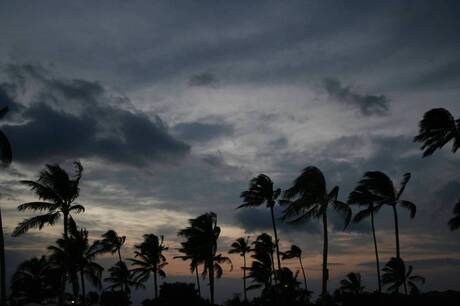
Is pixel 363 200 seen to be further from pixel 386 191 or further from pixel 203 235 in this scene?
pixel 203 235

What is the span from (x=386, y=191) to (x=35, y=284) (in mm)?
47169

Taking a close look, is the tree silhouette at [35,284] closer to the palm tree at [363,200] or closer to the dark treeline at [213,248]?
the dark treeline at [213,248]

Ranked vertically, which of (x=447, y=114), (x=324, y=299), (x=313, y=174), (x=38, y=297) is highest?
(x=447, y=114)

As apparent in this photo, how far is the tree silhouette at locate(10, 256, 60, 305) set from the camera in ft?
190

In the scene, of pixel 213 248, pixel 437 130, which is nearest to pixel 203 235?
pixel 213 248

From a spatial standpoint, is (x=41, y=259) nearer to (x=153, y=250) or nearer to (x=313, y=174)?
(x=153, y=250)

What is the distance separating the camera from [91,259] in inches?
1892

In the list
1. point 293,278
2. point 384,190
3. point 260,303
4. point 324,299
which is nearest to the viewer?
point 324,299

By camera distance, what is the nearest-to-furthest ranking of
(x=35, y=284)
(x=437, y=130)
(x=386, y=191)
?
(x=437, y=130) → (x=386, y=191) → (x=35, y=284)

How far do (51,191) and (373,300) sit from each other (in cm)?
3049

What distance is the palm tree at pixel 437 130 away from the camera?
22594 mm

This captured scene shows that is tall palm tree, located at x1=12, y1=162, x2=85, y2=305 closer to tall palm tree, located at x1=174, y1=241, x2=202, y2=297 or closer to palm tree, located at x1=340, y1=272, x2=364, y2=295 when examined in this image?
tall palm tree, located at x1=174, y1=241, x2=202, y2=297

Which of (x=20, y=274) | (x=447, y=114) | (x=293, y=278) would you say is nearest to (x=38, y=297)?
(x=20, y=274)

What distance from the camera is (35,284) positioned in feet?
195
